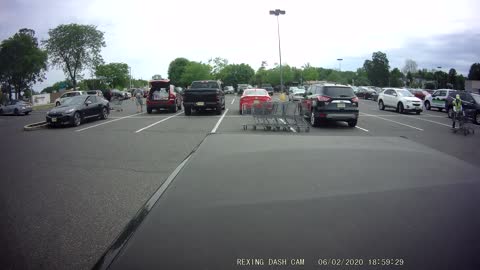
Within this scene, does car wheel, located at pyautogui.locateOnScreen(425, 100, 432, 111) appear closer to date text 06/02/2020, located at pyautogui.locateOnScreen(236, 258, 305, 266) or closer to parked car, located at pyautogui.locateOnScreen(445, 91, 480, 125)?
parked car, located at pyautogui.locateOnScreen(445, 91, 480, 125)

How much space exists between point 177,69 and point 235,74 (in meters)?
35.2

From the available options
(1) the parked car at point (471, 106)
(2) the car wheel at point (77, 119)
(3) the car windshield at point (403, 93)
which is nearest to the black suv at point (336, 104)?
(1) the parked car at point (471, 106)

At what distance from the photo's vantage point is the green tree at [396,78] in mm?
105275

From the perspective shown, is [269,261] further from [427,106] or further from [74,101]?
[427,106]

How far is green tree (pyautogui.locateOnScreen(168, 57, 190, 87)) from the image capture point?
132 m

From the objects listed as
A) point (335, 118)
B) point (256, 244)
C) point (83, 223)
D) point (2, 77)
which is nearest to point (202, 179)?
point (256, 244)

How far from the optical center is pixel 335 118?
1413 cm

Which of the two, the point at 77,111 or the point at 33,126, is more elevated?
the point at 77,111

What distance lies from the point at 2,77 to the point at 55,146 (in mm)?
23538

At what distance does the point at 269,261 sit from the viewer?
1.26m

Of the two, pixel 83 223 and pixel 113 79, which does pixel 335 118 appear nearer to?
pixel 83 223

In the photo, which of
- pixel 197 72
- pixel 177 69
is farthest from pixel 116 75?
pixel 177 69

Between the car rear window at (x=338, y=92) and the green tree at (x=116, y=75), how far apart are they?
274ft

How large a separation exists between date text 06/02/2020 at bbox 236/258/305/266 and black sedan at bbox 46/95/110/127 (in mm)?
16716
